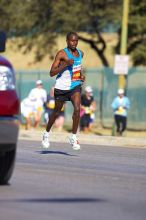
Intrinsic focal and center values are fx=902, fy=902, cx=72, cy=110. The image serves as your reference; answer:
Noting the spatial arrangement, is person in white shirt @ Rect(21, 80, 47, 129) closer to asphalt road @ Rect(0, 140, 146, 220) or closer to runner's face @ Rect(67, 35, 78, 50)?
runner's face @ Rect(67, 35, 78, 50)

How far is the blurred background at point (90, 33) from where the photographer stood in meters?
37.3

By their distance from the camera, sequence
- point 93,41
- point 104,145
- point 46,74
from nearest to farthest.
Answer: point 104,145
point 46,74
point 93,41

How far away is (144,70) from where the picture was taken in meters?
37.2

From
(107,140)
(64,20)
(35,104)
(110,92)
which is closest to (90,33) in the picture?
(64,20)

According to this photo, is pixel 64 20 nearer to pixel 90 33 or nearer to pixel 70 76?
pixel 90 33

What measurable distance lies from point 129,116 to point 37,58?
8.02 meters

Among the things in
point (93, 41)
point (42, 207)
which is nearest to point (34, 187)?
point (42, 207)

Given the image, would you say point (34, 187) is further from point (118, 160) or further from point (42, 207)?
point (118, 160)

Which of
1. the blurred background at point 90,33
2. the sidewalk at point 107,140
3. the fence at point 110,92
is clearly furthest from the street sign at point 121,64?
the fence at point 110,92

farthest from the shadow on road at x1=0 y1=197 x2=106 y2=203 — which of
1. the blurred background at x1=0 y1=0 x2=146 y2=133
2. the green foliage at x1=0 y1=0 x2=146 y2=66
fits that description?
the green foliage at x1=0 y1=0 x2=146 y2=66

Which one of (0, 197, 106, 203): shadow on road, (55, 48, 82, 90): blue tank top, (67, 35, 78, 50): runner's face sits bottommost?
(0, 197, 106, 203): shadow on road

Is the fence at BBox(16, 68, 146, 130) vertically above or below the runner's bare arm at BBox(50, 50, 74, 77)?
below

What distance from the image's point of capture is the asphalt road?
810cm

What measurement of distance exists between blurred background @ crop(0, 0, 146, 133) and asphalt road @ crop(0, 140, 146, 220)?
21617 millimetres
